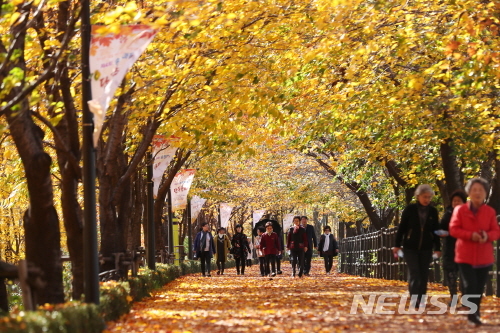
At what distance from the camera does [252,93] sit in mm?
17375

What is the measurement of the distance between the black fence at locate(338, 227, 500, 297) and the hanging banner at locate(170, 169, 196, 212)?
228 inches

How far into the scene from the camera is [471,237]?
10156 millimetres

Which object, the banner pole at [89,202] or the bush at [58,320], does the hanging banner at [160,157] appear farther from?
the bush at [58,320]

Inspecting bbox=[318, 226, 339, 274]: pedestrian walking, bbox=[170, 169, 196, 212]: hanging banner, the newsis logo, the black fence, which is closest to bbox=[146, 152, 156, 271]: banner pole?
the black fence

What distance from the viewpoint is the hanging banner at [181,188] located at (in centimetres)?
2900

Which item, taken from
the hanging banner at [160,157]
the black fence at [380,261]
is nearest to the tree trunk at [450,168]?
the black fence at [380,261]

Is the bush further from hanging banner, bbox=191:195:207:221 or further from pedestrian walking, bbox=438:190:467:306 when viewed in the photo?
hanging banner, bbox=191:195:207:221

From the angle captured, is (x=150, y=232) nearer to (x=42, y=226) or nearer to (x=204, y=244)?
(x=204, y=244)

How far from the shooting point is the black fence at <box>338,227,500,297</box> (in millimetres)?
16344

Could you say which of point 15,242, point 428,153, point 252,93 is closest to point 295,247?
point 428,153

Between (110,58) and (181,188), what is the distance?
1798 centimetres

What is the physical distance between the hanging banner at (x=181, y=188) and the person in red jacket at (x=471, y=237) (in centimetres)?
1909

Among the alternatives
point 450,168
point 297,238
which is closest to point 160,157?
point 297,238

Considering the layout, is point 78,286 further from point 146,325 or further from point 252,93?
point 252,93
